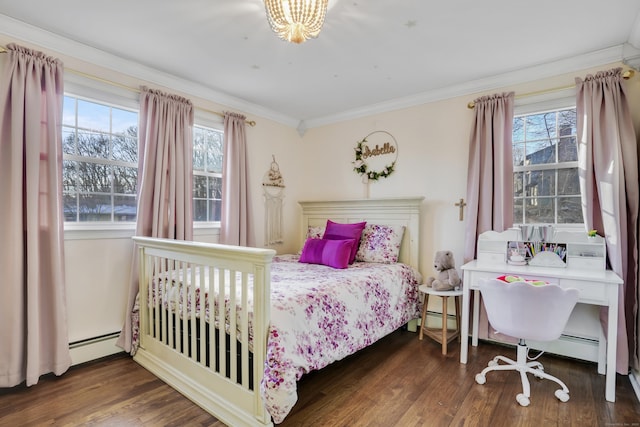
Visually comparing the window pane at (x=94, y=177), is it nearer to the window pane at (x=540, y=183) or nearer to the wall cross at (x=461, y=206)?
the wall cross at (x=461, y=206)

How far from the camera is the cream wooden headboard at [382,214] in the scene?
10.8 feet

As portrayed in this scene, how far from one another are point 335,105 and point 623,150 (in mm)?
2559

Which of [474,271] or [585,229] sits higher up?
[585,229]

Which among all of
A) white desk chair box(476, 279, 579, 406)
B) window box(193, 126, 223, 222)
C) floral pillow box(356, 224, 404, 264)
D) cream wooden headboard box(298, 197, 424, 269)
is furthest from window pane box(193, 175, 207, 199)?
white desk chair box(476, 279, 579, 406)

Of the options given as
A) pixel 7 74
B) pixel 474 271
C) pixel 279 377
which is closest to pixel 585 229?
pixel 474 271

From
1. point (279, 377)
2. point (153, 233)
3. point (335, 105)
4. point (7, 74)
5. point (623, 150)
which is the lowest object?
point (279, 377)

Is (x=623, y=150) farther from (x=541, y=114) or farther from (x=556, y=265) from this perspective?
(x=556, y=265)

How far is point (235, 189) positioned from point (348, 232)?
4.09 ft

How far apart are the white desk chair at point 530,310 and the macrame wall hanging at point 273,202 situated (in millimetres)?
2458

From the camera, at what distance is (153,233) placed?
2.67m

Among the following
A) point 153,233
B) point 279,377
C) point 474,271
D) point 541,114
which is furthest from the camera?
point 541,114

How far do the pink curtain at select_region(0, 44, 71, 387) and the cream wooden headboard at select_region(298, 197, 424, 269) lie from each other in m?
2.53

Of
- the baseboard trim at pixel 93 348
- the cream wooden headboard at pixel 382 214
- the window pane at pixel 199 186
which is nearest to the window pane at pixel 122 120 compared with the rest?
Answer: the window pane at pixel 199 186

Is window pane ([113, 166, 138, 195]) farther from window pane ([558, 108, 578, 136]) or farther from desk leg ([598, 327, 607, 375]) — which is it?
desk leg ([598, 327, 607, 375])
